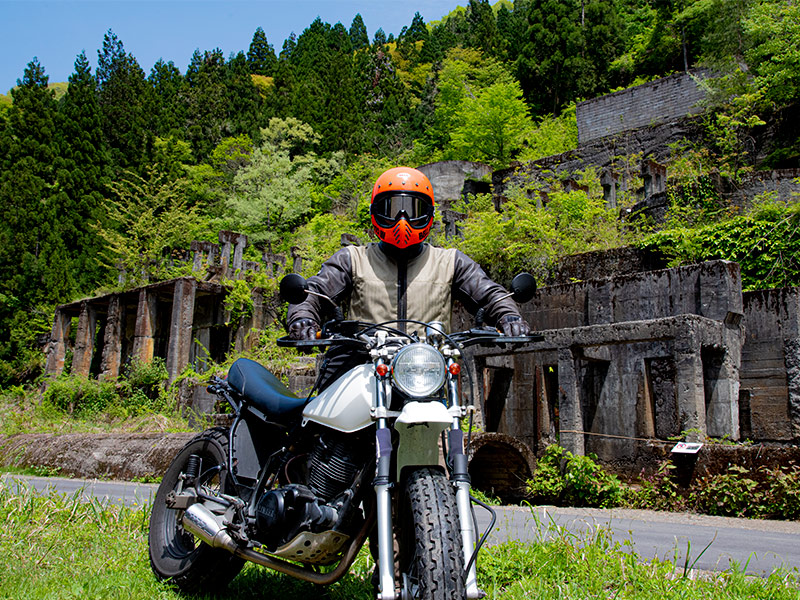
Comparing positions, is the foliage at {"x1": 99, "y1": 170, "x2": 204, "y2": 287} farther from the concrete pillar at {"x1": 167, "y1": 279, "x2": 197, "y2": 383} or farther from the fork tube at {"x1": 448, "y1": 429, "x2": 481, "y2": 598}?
the fork tube at {"x1": 448, "y1": 429, "x2": 481, "y2": 598}

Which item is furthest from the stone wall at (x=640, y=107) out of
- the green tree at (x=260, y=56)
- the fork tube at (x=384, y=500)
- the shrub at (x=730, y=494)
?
the green tree at (x=260, y=56)

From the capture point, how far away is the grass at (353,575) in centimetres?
378

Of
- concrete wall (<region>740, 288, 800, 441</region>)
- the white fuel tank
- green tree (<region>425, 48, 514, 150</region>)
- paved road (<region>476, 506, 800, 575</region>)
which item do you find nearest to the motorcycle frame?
the white fuel tank

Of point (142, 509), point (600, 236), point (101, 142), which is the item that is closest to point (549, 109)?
point (101, 142)

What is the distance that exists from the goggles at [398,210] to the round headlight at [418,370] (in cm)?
111

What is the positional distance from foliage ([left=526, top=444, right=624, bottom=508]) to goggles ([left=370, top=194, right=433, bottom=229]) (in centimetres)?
705

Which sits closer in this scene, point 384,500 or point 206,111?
point 384,500

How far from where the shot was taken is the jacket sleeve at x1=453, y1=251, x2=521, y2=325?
13.0 ft

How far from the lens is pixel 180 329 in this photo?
17844 millimetres

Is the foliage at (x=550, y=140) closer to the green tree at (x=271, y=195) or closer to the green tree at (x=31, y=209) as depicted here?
the green tree at (x=271, y=195)

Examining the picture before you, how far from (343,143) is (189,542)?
4704cm

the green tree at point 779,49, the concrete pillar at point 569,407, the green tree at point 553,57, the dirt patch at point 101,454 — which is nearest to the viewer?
the dirt patch at point 101,454

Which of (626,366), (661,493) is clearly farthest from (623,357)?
(661,493)

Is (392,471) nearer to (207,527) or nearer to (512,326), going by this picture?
(512,326)
